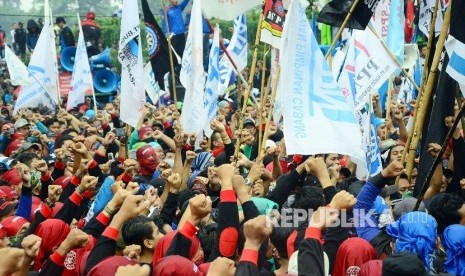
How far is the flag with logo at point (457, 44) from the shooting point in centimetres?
685

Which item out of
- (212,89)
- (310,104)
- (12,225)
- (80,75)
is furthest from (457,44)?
(80,75)

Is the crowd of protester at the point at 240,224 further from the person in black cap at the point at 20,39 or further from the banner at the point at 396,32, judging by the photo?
the person in black cap at the point at 20,39

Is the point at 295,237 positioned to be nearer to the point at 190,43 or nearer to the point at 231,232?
the point at 231,232

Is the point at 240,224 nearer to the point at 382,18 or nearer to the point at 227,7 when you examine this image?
the point at 227,7

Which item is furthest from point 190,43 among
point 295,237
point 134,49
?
point 295,237

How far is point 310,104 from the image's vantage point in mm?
7629

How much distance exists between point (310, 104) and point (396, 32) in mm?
4903

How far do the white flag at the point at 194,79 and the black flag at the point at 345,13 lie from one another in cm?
213

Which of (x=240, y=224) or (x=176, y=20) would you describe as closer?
(x=240, y=224)

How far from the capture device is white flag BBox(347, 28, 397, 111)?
10.6m

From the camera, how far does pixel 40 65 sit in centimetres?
1558

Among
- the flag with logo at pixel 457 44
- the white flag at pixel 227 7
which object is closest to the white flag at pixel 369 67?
the white flag at pixel 227 7

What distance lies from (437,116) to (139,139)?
5.37 meters

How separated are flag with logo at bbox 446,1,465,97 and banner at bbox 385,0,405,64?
4.67 metres
